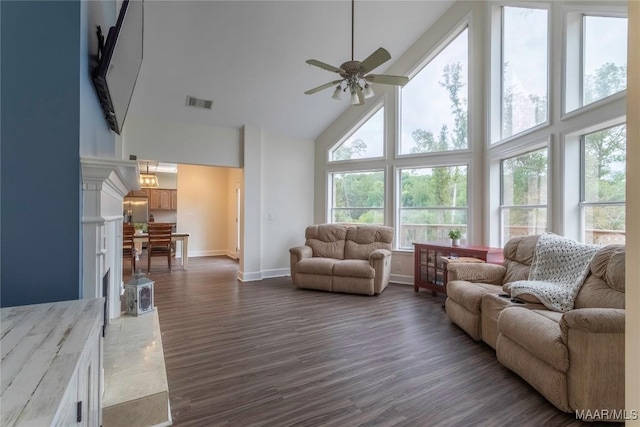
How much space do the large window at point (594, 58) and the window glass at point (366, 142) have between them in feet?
9.25

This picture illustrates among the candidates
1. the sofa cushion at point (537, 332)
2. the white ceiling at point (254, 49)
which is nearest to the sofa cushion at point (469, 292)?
the sofa cushion at point (537, 332)

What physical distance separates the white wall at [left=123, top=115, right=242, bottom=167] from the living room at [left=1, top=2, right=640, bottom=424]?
18 millimetres

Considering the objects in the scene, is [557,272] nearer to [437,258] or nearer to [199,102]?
[437,258]

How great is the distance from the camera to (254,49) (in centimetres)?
413

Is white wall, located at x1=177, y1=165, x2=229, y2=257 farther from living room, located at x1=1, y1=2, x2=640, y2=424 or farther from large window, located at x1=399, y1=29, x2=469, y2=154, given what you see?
large window, located at x1=399, y1=29, x2=469, y2=154

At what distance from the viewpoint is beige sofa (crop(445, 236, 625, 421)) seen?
1696 mm

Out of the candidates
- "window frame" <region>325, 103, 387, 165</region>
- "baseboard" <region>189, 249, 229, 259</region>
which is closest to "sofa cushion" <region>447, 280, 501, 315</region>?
"window frame" <region>325, 103, 387, 165</region>

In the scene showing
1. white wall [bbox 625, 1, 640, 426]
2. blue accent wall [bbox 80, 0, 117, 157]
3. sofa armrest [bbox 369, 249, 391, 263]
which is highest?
blue accent wall [bbox 80, 0, 117, 157]

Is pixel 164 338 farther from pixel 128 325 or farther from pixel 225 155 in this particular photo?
pixel 225 155

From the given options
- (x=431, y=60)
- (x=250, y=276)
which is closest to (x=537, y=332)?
(x=250, y=276)

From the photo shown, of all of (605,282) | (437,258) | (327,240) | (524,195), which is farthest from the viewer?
(327,240)

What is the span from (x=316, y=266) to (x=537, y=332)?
303cm

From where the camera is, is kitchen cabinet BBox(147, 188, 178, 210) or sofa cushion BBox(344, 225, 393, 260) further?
kitchen cabinet BBox(147, 188, 178, 210)

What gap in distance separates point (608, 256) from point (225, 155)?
5.11 metres
